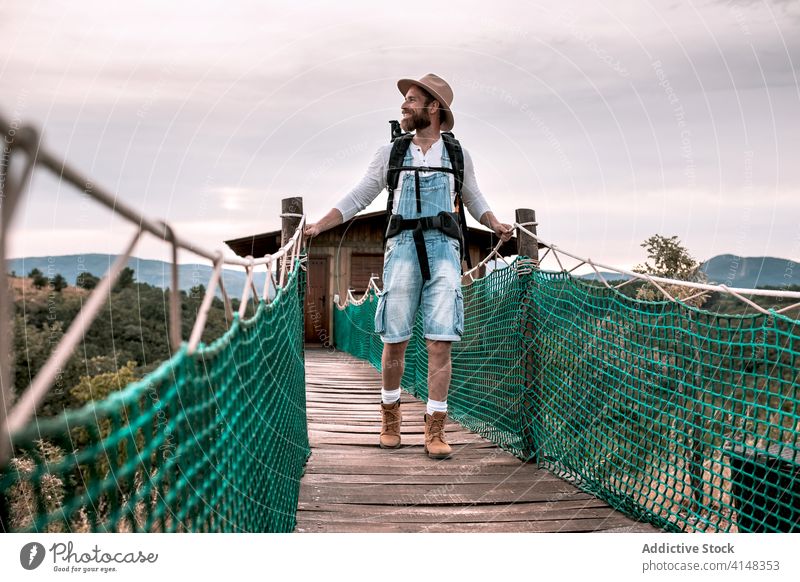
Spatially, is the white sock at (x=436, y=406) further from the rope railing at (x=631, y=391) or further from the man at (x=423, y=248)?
the rope railing at (x=631, y=391)

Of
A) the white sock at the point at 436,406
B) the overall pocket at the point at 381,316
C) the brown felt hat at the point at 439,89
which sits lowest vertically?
the white sock at the point at 436,406

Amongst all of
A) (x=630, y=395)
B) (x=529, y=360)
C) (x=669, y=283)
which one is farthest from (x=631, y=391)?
(x=669, y=283)

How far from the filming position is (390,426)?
122 inches

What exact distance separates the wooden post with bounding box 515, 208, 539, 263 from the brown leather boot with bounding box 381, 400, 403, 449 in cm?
88

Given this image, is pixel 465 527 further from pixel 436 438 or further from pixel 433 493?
pixel 436 438

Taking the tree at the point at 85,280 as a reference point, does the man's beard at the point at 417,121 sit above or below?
above

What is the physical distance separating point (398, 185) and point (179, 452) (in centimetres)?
194

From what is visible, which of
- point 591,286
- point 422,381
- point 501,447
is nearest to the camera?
point 591,286

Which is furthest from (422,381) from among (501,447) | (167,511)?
(167,511)

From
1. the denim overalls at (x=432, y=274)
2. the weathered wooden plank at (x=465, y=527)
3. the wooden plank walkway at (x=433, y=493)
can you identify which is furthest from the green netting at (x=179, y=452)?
the denim overalls at (x=432, y=274)

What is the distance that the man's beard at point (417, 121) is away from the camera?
287 centimetres

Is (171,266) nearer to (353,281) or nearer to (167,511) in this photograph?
(167,511)
